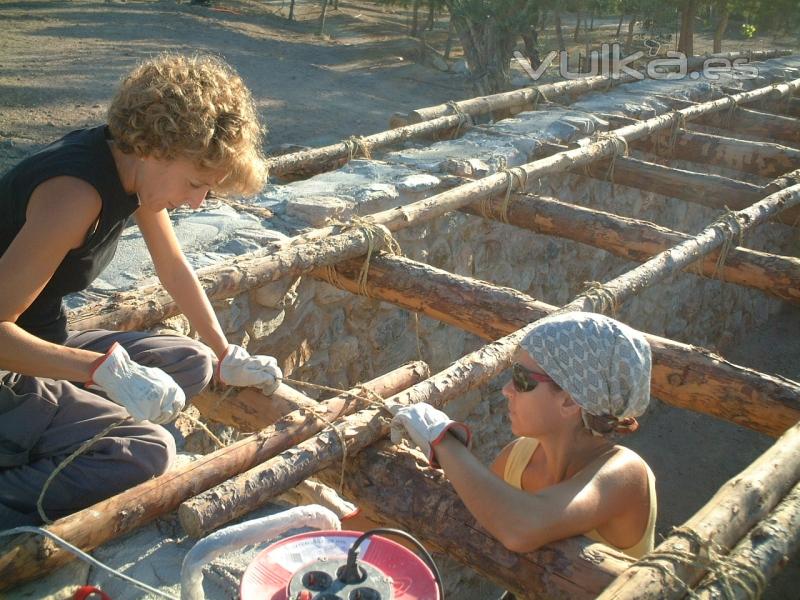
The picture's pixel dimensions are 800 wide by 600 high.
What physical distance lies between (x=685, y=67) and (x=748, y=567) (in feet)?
27.9

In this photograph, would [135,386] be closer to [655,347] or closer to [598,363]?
[598,363]

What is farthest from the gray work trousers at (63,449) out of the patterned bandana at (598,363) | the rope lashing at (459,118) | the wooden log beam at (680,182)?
the rope lashing at (459,118)

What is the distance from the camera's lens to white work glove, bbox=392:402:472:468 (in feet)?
7.41

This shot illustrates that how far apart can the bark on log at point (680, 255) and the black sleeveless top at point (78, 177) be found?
170 cm

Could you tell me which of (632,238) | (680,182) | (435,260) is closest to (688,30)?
(680,182)

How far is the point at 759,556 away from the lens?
208 centimetres

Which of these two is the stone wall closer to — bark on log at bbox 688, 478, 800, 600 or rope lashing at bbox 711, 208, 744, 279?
rope lashing at bbox 711, 208, 744, 279

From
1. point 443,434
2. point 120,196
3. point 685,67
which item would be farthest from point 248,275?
point 685,67

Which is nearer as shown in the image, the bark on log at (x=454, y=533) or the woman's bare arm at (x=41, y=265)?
the bark on log at (x=454, y=533)

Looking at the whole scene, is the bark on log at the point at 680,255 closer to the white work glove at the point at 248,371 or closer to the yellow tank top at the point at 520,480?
the yellow tank top at the point at 520,480

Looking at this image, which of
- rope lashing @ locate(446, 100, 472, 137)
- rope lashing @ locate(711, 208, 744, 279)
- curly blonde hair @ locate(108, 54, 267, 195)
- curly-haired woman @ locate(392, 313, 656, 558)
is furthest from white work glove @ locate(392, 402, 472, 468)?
rope lashing @ locate(446, 100, 472, 137)

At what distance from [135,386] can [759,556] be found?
163 centimetres

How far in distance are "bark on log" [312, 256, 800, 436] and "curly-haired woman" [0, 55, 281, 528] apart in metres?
0.90

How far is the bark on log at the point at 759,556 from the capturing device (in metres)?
1.96
